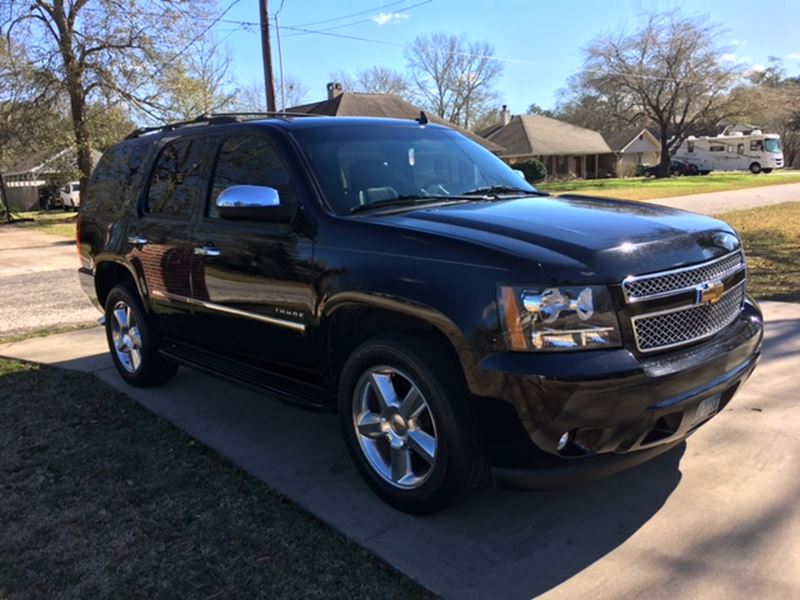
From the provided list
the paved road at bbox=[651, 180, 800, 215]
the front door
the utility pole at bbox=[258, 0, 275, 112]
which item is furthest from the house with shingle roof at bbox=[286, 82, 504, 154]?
the front door

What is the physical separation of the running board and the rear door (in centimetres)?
16

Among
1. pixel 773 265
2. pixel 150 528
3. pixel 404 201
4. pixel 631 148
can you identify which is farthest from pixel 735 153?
pixel 150 528

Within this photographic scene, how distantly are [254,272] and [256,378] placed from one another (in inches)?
27.1

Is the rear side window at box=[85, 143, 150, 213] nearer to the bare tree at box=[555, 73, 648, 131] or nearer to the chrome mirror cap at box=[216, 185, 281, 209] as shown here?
the chrome mirror cap at box=[216, 185, 281, 209]

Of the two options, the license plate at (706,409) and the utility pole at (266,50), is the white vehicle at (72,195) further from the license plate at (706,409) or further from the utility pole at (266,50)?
the license plate at (706,409)

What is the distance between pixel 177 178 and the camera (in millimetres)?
4777

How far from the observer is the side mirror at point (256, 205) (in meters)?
Answer: 3.67

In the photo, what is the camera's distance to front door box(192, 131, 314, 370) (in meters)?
3.71

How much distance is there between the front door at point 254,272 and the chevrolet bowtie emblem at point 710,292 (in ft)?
6.28

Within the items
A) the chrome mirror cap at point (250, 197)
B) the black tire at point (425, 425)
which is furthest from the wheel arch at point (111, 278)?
the black tire at point (425, 425)

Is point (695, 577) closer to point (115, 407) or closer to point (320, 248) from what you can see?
point (320, 248)

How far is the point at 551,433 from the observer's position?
2748mm

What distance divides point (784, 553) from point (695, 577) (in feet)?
1.52

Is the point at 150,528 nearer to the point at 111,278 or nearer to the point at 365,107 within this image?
the point at 111,278
